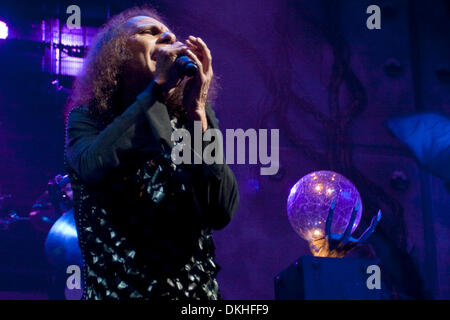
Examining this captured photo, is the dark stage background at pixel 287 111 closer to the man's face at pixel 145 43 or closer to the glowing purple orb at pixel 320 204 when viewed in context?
the glowing purple orb at pixel 320 204

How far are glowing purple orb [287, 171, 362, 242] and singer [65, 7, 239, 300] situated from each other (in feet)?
4.25

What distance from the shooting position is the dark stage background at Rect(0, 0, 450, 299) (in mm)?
4168

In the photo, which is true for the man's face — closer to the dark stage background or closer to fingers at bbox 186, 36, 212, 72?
fingers at bbox 186, 36, 212, 72

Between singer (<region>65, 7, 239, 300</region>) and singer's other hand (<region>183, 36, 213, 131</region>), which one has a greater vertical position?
singer's other hand (<region>183, 36, 213, 131</region>)

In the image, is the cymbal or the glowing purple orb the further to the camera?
the cymbal

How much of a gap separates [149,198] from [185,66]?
288 mm

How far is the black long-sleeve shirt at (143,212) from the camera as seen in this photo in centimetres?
106

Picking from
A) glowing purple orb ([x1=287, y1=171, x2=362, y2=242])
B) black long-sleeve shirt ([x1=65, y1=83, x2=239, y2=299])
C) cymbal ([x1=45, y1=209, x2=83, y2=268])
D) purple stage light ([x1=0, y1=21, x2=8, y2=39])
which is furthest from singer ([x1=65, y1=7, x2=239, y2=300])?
purple stage light ([x1=0, y1=21, x2=8, y2=39])

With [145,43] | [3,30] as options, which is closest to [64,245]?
[145,43]

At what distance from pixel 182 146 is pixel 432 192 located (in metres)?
3.91

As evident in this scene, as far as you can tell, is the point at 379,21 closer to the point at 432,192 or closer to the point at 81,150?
the point at 432,192

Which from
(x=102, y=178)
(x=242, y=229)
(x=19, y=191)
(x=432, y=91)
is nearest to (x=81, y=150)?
(x=102, y=178)

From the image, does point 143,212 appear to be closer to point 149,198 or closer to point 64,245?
point 149,198

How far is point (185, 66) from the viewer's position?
1128 millimetres
